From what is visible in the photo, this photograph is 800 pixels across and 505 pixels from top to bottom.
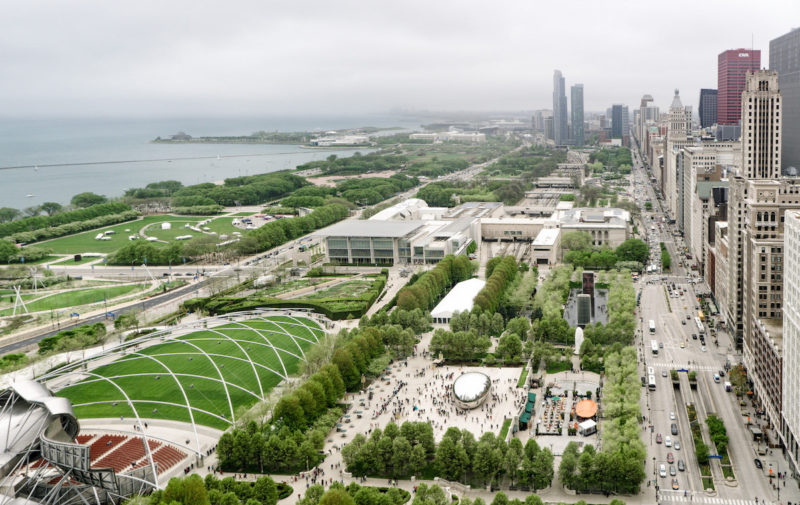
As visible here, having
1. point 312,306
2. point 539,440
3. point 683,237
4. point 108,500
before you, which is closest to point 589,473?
point 539,440

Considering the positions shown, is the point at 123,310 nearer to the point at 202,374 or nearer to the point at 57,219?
the point at 202,374

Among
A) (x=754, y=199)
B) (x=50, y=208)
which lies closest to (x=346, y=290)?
(x=754, y=199)

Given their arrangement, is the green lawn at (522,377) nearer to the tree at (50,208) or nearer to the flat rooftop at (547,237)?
the flat rooftop at (547,237)

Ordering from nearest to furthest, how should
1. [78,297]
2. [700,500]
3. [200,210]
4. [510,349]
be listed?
[700,500]
[510,349]
[78,297]
[200,210]

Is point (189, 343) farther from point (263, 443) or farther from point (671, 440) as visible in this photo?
point (671, 440)

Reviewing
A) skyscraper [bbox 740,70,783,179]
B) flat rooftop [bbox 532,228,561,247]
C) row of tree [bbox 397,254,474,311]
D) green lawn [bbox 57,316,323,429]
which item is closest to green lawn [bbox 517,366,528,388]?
row of tree [bbox 397,254,474,311]

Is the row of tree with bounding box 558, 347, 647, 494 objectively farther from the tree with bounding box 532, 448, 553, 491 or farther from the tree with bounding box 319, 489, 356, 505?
the tree with bounding box 319, 489, 356, 505
